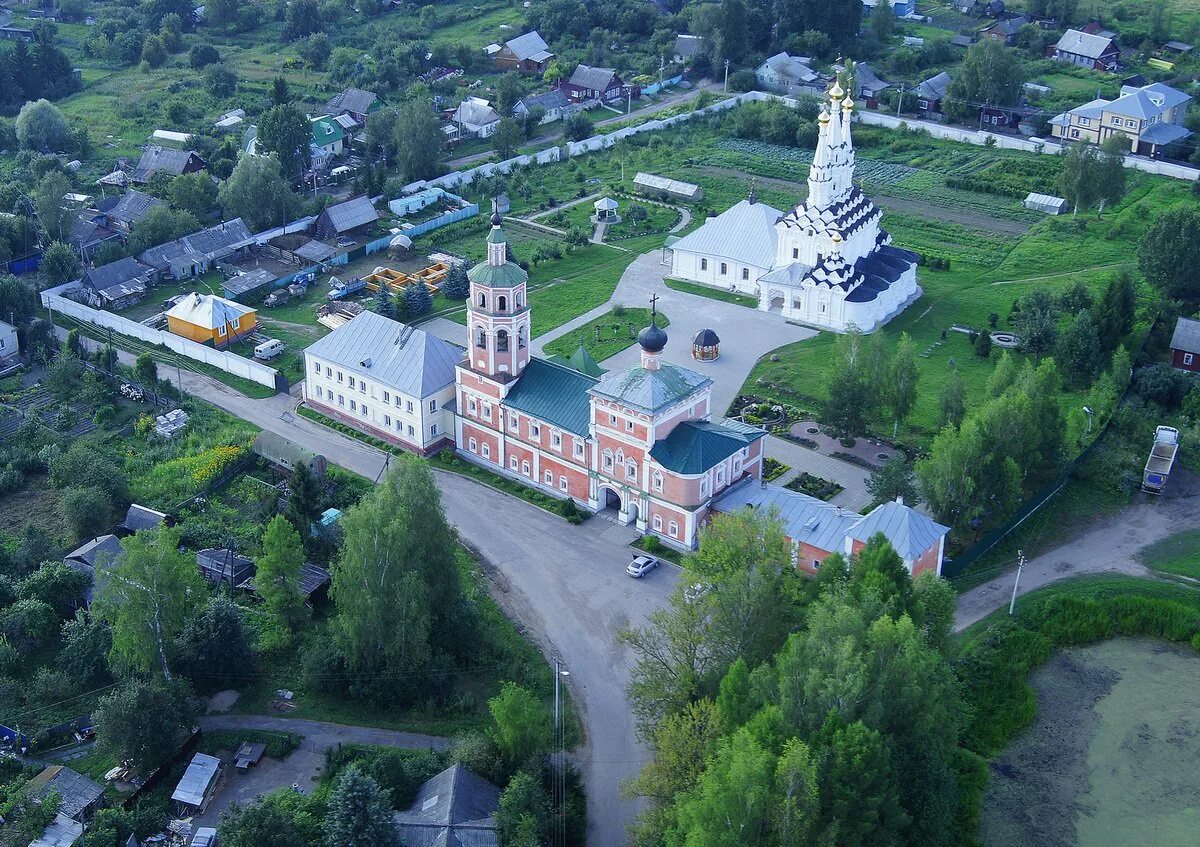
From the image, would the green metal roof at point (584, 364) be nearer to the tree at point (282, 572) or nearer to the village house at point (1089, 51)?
the tree at point (282, 572)

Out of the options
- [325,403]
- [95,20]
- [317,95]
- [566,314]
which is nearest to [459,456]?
[325,403]

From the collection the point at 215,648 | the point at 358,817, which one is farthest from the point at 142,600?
the point at 358,817

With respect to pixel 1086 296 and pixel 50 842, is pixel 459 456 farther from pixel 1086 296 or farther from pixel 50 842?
pixel 1086 296

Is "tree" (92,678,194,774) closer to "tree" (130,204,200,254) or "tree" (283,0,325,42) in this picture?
"tree" (130,204,200,254)

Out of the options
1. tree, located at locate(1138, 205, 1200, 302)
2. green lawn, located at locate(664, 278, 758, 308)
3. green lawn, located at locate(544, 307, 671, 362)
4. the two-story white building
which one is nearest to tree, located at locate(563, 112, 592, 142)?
green lawn, located at locate(664, 278, 758, 308)

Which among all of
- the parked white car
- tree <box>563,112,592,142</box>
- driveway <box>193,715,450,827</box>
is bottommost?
driveway <box>193,715,450,827</box>
